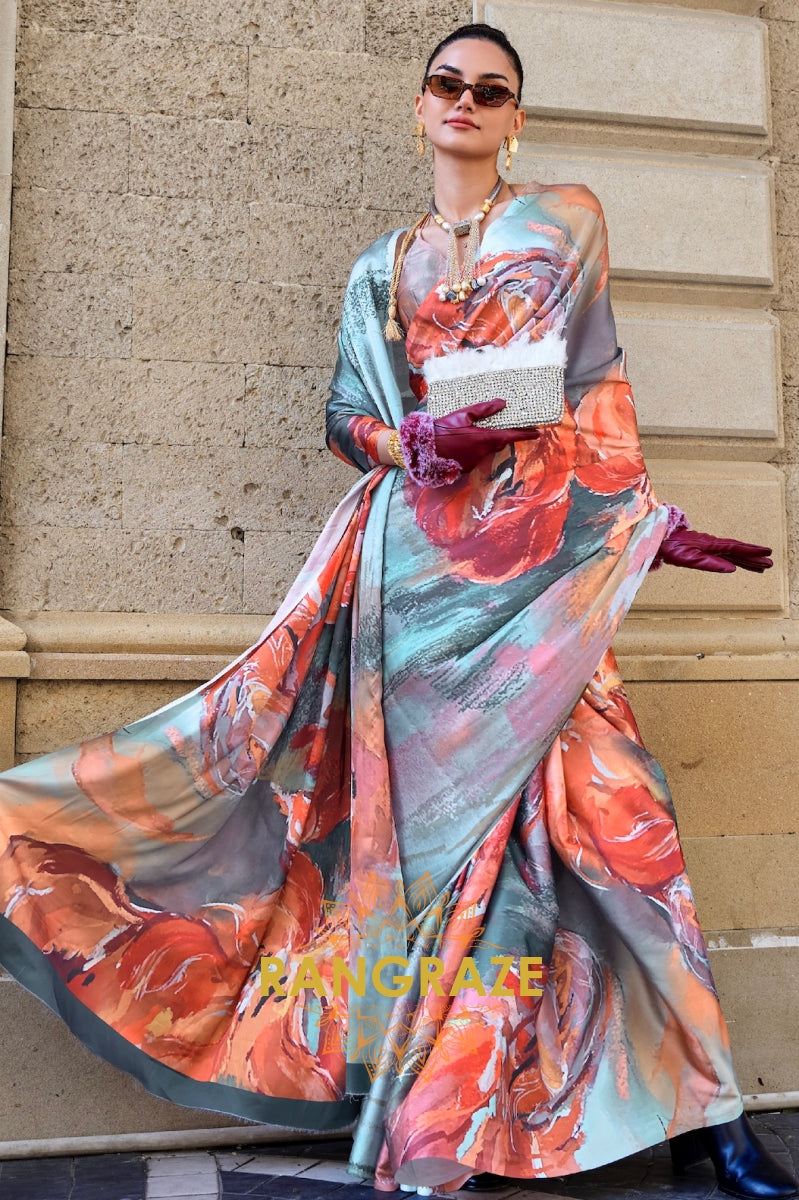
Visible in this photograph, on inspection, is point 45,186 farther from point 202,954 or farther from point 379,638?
point 202,954

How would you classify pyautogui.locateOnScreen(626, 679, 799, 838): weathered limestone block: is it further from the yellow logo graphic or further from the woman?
the yellow logo graphic

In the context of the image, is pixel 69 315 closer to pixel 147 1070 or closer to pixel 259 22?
pixel 259 22

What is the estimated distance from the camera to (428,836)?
2.88 meters

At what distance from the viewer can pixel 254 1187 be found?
281 cm

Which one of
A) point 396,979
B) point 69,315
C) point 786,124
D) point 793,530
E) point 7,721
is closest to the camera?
point 396,979

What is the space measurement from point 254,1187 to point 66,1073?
0.64 metres

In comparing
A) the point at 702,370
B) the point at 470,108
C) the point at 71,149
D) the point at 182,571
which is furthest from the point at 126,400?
the point at 702,370

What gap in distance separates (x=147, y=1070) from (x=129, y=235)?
87.4 inches

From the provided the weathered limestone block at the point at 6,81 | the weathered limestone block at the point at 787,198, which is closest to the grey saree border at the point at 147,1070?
the weathered limestone block at the point at 6,81

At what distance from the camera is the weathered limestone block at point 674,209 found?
153 inches

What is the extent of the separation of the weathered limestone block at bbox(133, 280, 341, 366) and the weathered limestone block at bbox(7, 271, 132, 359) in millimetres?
50

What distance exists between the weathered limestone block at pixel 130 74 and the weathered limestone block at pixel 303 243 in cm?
33

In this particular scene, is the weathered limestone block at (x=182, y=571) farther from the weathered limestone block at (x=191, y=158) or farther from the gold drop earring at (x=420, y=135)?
the gold drop earring at (x=420, y=135)

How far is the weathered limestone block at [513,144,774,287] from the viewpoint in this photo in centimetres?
388
